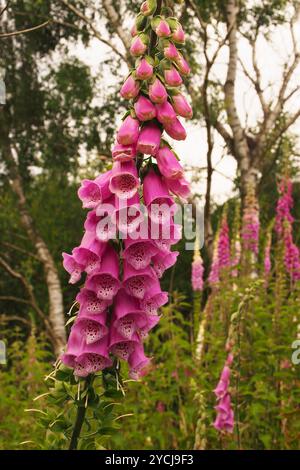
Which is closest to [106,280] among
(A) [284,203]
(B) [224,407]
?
(B) [224,407]

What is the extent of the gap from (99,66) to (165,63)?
12136mm

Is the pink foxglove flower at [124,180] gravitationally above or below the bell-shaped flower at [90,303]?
above

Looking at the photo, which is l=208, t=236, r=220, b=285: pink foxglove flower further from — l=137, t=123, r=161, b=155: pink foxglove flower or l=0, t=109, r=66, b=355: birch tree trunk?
l=137, t=123, r=161, b=155: pink foxglove flower

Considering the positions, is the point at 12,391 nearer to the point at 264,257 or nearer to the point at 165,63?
the point at 264,257

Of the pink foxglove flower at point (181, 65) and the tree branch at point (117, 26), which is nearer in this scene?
the pink foxglove flower at point (181, 65)

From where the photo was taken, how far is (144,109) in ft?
4.83

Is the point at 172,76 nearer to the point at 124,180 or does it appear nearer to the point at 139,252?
the point at 124,180

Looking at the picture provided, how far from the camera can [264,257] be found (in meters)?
5.77

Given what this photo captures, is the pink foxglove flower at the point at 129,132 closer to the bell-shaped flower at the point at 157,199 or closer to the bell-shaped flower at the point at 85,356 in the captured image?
the bell-shaped flower at the point at 157,199

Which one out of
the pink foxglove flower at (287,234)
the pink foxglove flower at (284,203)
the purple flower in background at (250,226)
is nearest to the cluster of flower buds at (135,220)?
the pink foxglove flower at (287,234)

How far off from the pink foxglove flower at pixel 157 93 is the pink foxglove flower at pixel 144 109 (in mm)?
20

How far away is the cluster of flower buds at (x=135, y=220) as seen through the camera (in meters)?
1.46

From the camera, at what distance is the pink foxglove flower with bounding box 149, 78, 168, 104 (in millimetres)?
1454

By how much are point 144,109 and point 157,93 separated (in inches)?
2.0
